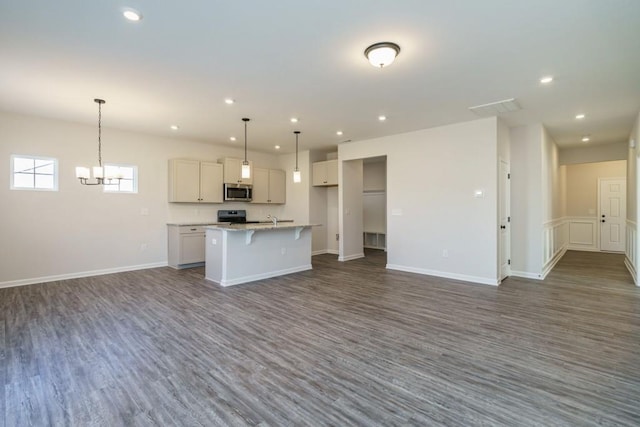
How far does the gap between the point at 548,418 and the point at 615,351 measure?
1481mm

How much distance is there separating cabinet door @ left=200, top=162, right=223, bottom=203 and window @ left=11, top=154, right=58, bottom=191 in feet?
8.21

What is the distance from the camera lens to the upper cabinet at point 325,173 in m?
7.70

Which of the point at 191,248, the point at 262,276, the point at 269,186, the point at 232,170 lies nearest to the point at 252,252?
the point at 262,276

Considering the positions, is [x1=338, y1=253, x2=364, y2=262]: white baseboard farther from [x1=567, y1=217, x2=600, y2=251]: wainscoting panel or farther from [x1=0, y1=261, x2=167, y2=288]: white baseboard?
[x1=567, y1=217, x2=600, y2=251]: wainscoting panel

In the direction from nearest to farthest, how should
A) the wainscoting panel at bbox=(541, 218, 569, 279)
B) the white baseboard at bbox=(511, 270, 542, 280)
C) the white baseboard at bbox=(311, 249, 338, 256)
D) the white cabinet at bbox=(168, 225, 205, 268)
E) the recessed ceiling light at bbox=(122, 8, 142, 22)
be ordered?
the recessed ceiling light at bbox=(122, 8, 142, 22), the white baseboard at bbox=(511, 270, 542, 280), the wainscoting panel at bbox=(541, 218, 569, 279), the white cabinet at bbox=(168, 225, 205, 268), the white baseboard at bbox=(311, 249, 338, 256)

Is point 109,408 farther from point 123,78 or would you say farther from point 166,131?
point 166,131

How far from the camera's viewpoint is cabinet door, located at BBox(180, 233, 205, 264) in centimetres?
636

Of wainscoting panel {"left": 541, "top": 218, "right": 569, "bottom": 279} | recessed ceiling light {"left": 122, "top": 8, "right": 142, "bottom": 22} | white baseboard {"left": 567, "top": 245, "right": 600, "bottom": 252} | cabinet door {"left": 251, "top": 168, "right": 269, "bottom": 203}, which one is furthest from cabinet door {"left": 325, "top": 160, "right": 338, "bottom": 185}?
white baseboard {"left": 567, "top": 245, "right": 600, "bottom": 252}

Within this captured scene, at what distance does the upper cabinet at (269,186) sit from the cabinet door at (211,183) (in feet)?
3.14

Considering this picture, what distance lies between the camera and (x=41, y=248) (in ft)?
17.1

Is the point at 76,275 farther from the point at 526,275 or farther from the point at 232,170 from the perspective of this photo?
the point at 526,275

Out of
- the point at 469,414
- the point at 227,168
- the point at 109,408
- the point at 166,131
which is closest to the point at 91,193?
the point at 166,131

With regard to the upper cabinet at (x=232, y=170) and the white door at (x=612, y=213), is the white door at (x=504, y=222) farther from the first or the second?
the upper cabinet at (x=232, y=170)

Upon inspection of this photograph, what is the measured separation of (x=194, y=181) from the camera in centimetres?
679
